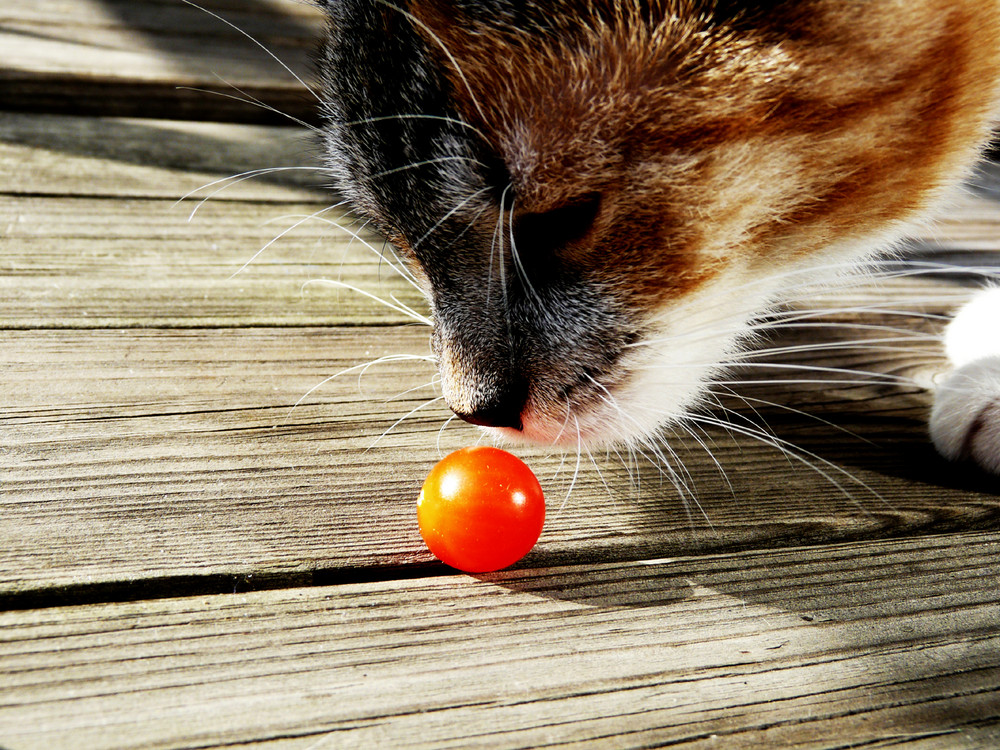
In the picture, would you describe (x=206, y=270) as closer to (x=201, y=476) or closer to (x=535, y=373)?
(x=201, y=476)

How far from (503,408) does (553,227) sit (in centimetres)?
29

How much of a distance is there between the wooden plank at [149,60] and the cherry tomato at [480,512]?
1458mm

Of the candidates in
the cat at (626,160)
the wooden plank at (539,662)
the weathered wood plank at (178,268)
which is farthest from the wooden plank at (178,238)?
the wooden plank at (539,662)

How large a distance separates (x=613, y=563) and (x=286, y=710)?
48 centimetres

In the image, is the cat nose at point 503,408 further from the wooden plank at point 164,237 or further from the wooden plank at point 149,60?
the wooden plank at point 149,60

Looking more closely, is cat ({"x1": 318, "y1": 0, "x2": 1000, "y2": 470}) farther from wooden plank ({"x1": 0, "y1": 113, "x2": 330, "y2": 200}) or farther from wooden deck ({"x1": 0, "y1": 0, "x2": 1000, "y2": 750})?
wooden plank ({"x1": 0, "y1": 113, "x2": 330, "y2": 200})

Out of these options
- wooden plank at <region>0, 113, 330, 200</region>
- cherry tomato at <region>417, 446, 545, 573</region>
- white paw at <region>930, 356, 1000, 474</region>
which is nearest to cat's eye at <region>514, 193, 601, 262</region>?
cherry tomato at <region>417, 446, 545, 573</region>

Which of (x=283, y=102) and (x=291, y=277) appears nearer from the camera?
(x=291, y=277)

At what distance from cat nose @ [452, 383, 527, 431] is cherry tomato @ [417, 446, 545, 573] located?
10cm

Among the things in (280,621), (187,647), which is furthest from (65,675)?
(280,621)

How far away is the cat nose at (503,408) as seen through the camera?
1.17m

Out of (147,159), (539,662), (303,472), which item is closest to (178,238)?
(147,159)

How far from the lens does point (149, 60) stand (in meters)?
2.29

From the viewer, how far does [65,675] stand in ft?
2.77
